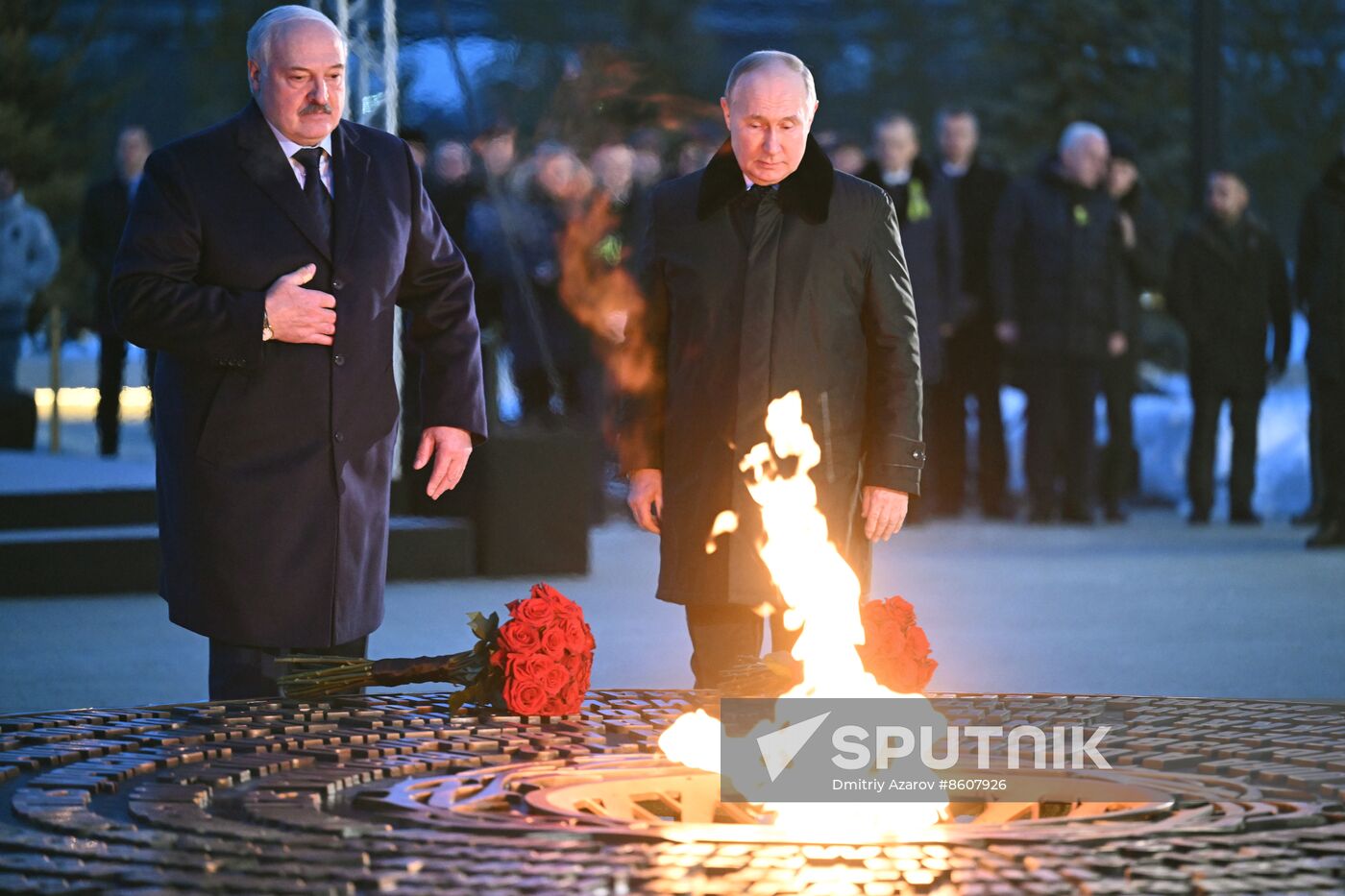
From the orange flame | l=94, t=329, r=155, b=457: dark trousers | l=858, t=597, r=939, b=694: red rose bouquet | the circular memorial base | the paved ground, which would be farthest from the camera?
l=94, t=329, r=155, b=457: dark trousers

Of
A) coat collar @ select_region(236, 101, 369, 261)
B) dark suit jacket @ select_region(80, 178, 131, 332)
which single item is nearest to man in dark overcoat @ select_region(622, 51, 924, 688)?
coat collar @ select_region(236, 101, 369, 261)

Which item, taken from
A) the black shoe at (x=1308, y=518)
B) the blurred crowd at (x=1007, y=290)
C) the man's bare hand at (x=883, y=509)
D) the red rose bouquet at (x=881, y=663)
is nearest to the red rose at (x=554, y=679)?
the red rose bouquet at (x=881, y=663)

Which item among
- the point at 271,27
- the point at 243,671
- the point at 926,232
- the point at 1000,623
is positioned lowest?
the point at 1000,623

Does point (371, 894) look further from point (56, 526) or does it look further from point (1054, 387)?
point (1054, 387)

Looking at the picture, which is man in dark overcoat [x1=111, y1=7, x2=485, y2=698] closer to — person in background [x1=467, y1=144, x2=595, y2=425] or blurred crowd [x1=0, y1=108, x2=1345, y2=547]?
blurred crowd [x1=0, y1=108, x2=1345, y2=547]

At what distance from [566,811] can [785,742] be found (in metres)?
0.59

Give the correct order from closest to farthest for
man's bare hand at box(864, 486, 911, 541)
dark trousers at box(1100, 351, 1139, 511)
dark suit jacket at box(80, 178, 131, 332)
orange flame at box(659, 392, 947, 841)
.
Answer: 1. orange flame at box(659, 392, 947, 841)
2. man's bare hand at box(864, 486, 911, 541)
3. dark trousers at box(1100, 351, 1139, 511)
4. dark suit jacket at box(80, 178, 131, 332)

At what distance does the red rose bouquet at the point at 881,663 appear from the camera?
4297 millimetres

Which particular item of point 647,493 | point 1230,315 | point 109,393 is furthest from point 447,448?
point 109,393

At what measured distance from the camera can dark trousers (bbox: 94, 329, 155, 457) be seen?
1530cm

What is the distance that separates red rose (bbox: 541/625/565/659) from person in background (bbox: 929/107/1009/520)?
9.75 meters

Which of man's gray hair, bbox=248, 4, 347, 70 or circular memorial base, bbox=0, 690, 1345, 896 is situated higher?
man's gray hair, bbox=248, 4, 347, 70

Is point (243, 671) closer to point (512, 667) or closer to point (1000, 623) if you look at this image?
point (512, 667)

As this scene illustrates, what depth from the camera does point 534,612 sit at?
4449 millimetres
